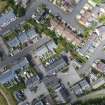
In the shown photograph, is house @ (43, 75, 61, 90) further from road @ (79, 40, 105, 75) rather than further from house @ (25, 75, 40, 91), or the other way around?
road @ (79, 40, 105, 75)

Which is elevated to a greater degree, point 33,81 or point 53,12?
point 53,12

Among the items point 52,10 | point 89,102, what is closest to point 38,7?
point 52,10

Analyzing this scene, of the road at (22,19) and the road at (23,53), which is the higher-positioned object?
the road at (22,19)

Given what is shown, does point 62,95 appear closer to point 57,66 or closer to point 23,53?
point 57,66

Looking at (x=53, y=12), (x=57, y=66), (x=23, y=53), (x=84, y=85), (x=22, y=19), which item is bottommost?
(x=84, y=85)

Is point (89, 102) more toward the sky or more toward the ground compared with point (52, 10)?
more toward the ground

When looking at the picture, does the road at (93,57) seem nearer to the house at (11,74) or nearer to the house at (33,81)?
the house at (33,81)

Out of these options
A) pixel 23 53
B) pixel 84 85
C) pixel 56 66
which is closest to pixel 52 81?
pixel 56 66

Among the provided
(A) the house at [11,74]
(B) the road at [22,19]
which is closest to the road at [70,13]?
(B) the road at [22,19]

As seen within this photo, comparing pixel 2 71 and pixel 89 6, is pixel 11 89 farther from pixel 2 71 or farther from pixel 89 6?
pixel 89 6
